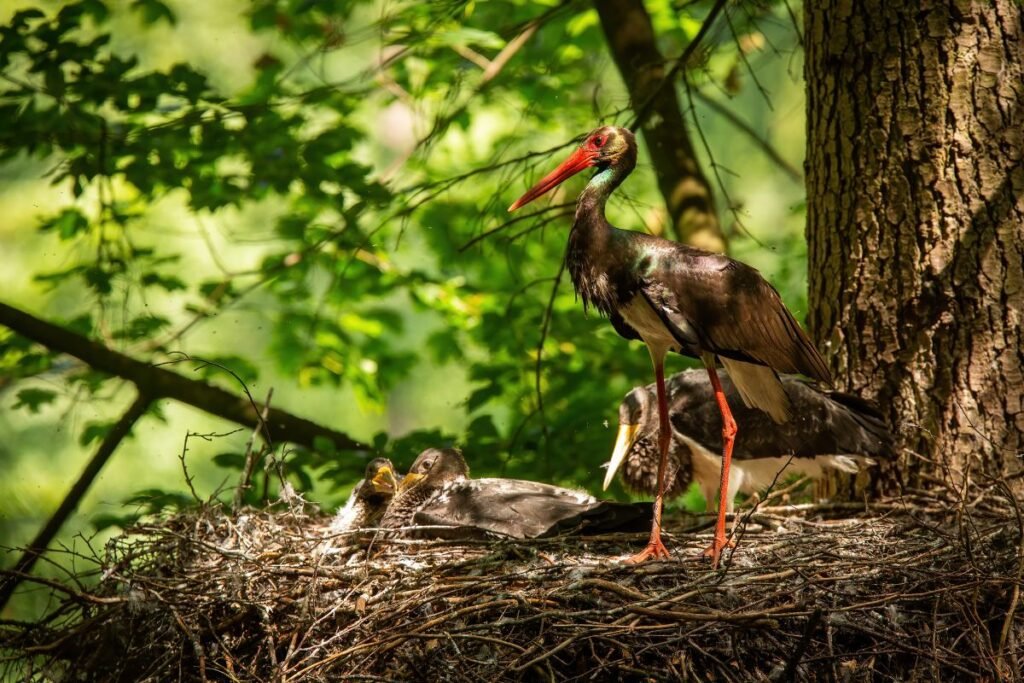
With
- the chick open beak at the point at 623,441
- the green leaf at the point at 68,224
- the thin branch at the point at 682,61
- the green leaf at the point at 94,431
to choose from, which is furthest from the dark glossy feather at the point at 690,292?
the green leaf at the point at 68,224

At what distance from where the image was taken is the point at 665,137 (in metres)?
7.24

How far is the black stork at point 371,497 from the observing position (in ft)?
16.9

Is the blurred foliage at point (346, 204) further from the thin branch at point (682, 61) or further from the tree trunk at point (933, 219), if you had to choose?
the tree trunk at point (933, 219)

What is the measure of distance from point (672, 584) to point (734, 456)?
159cm

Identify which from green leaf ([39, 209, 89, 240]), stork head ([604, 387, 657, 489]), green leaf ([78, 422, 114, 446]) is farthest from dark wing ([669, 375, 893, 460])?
green leaf ([39, 209, 89, 240])

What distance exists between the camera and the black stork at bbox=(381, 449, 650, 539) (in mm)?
4578

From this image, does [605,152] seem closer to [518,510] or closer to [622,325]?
[622,325]

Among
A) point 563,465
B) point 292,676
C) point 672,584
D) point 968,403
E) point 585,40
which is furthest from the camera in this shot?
point 585,40

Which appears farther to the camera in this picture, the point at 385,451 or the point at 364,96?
the point at 364,96

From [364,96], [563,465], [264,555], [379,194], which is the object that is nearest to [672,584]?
[264,555]

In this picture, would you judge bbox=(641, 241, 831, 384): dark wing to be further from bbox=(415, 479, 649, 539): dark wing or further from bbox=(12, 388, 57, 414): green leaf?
bbox=(12, 388, 57, 414): green leaf

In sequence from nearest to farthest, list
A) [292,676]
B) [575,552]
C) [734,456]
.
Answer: [292,676]
[575,552]
[734,456]

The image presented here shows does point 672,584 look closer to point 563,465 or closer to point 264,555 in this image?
point 264,555

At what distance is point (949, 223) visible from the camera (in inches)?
192
